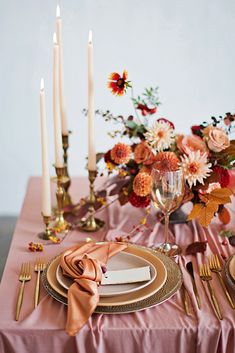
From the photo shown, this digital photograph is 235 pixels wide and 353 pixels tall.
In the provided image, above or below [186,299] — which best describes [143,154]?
above

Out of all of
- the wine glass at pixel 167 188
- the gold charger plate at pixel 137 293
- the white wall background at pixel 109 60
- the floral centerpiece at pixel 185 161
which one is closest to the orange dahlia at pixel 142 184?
the floral centerpiece at pixel 185 161

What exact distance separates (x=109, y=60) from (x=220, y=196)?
4.09 feet

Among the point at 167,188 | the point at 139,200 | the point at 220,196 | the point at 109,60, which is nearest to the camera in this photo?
the point at 167,188

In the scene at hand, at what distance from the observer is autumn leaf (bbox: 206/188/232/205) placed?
1.43 m

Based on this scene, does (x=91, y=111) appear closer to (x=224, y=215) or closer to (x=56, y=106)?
(x=56, y=106)

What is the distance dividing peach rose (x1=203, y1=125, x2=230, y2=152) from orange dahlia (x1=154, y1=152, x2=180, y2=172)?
3.9 inches

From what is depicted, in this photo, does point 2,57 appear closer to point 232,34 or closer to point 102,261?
point 232,34

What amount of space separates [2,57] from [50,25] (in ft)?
0.84

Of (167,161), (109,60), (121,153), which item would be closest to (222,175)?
(167,161)

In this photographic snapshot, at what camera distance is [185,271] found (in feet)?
4.34

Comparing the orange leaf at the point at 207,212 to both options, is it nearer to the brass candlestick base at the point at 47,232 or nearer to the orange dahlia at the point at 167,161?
the orange dahlia at the point at 167,161

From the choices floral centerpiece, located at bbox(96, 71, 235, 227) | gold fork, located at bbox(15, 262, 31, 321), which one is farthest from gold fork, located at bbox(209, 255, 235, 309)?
gold fork, located at bbox(15, 262, 31, 321)

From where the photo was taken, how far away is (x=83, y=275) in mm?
1176

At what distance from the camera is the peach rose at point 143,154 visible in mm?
1527
